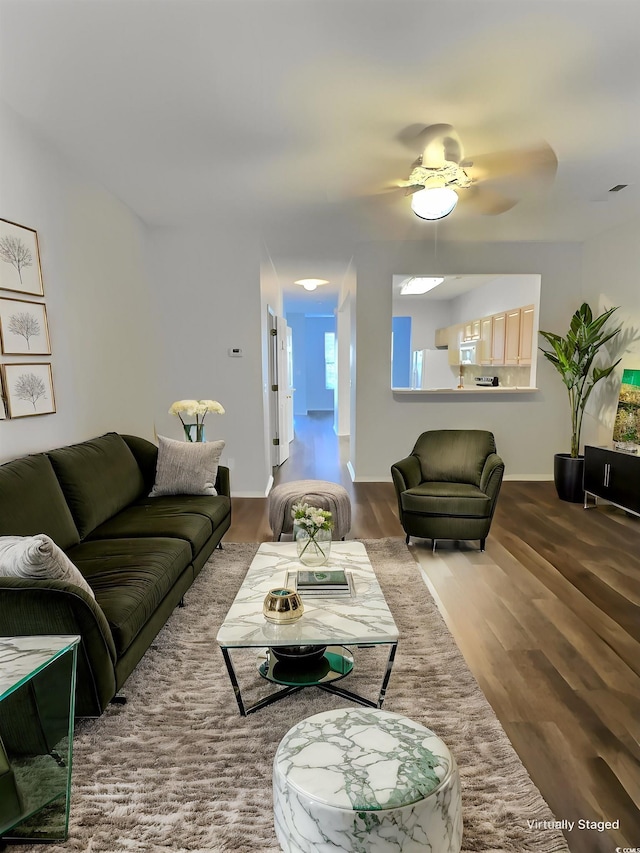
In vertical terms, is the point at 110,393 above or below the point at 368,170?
below

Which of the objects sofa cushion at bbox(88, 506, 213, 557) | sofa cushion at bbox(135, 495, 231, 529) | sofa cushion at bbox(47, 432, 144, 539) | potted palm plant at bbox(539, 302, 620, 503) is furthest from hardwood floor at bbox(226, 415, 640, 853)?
sofa cushion at bbox(47, 432, 144, 539)

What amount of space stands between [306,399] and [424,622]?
10.7m

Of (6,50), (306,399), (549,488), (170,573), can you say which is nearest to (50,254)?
(6,50)

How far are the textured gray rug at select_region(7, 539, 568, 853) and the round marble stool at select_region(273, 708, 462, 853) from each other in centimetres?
34

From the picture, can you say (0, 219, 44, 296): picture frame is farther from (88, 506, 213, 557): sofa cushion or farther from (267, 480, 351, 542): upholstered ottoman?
(267, 480, 351, 542): upholstered ottoman

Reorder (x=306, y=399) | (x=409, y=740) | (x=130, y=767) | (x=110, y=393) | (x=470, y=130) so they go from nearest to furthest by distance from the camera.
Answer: (x=409, y=740)
(x=130, y=767)
(x=470, y=130)
(x=110, y=393)
(x=306, y=399)

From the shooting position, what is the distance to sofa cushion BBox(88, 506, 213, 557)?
9.39 ft

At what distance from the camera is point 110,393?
4023 millimetres

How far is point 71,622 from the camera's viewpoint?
181 centimetres

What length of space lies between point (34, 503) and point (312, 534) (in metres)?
1.34

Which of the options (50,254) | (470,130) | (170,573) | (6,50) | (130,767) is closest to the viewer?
(130,767)

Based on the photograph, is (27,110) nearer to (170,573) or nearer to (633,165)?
(170,573)

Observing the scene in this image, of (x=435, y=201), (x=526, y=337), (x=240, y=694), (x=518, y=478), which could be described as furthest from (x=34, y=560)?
(x=526, y=337)

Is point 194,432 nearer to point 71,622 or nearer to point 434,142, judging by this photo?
point 71,622
